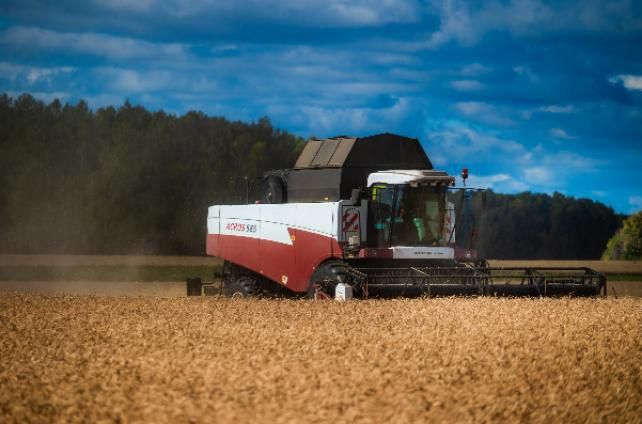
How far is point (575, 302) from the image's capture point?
17.5 m

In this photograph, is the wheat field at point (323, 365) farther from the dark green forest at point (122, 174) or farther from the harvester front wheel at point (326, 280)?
the dark green forest at point (122, 174)

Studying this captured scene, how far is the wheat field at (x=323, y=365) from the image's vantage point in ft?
26.4

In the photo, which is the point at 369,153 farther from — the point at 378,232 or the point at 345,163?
the point at 378,232

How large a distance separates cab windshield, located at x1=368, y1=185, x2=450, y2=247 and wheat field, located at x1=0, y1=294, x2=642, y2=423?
3.60m

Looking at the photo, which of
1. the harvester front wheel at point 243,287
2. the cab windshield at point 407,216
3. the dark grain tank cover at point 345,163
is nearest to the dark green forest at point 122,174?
the harvester front wheel at point 243,287

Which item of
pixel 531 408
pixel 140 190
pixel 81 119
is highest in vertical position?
pixel 81 119

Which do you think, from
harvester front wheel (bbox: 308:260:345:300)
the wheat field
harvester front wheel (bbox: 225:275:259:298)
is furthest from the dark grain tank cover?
the wheat field

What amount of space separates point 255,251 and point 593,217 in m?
85.4

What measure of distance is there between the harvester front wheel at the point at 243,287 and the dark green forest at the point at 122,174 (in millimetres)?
34343

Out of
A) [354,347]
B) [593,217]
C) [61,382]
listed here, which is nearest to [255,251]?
[354,347]

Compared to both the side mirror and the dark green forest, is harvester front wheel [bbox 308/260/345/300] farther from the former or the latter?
the dark green forest

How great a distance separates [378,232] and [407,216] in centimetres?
69

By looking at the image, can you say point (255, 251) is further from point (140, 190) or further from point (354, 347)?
point (140, 190)

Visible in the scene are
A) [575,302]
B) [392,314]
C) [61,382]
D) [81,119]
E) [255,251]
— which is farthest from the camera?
[81,119]
